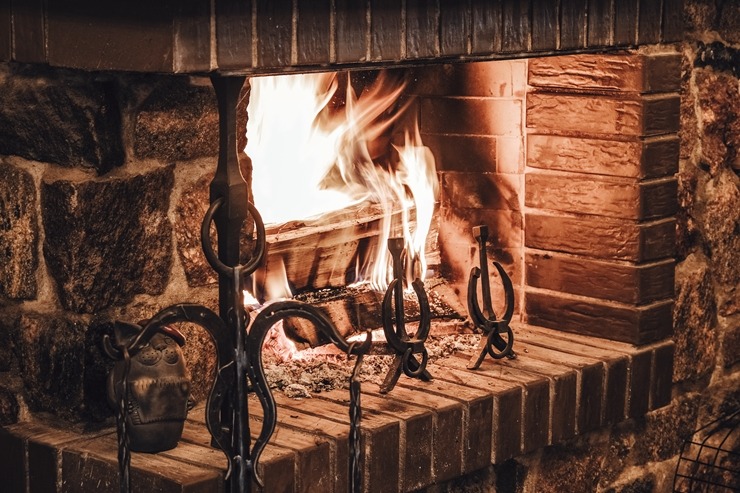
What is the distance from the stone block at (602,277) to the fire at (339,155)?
0.29 m

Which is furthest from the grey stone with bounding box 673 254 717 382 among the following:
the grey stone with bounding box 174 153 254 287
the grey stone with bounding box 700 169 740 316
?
the grey stone with bounding box 174 153 254 287

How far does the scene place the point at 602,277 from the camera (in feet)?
11.1

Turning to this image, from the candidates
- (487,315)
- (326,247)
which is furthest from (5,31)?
(487,315)

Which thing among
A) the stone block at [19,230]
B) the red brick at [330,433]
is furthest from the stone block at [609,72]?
the stone block at [19,230]

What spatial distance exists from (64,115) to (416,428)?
36.5 inches

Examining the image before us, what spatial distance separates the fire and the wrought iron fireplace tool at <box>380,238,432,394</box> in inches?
12.8

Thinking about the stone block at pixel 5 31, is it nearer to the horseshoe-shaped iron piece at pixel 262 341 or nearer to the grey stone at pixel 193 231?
the grey stone at pixel 193 231

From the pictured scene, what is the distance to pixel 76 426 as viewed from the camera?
263 centimetres

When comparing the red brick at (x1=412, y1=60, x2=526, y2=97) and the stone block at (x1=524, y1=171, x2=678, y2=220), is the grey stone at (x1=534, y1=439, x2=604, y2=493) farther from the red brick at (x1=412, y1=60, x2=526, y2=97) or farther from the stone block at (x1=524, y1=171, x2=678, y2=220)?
the red brick at (x1=412, y1=60, x2=526, y2=97)

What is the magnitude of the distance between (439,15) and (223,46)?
514mm

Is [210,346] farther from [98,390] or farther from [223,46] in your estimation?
[223,46]

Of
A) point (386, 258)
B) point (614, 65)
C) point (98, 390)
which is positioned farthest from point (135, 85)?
point (614, 65)

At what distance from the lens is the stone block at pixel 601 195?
130 inches

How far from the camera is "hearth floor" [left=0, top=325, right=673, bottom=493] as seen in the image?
2518mm
